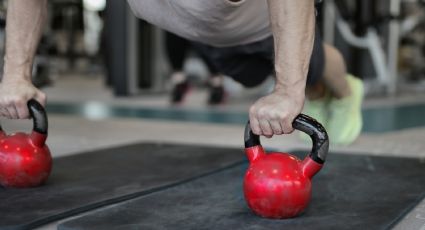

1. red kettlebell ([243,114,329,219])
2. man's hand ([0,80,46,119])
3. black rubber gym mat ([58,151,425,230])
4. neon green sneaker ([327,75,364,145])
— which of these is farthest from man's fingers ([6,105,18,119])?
neon green sneaker ([327,75,364,145])

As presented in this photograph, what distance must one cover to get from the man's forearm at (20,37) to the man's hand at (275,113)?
18.1 inches

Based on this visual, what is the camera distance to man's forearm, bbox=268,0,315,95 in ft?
2.70

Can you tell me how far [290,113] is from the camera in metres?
0.81

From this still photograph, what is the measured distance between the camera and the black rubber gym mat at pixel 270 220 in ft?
2.75

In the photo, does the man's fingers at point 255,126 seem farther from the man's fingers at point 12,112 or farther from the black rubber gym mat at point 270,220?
the man's fingers at point 12,112

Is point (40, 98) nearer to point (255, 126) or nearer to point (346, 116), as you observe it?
point (255, 126)

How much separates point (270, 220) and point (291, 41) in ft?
0.88

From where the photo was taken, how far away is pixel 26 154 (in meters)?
1.02

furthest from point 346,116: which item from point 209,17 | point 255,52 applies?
point 209,17

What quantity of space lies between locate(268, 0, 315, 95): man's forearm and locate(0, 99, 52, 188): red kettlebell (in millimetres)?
443

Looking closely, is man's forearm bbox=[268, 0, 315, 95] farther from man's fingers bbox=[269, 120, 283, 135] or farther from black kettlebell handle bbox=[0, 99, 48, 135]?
black kettlebell handle bbox=[0, 99, 48, 135]

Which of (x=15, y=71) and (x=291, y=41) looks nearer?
(x=291, y=41)

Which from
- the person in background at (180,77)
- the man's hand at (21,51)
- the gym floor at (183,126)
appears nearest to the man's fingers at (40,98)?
the man's hand at (21,51)

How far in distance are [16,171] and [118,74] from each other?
9.89ft
